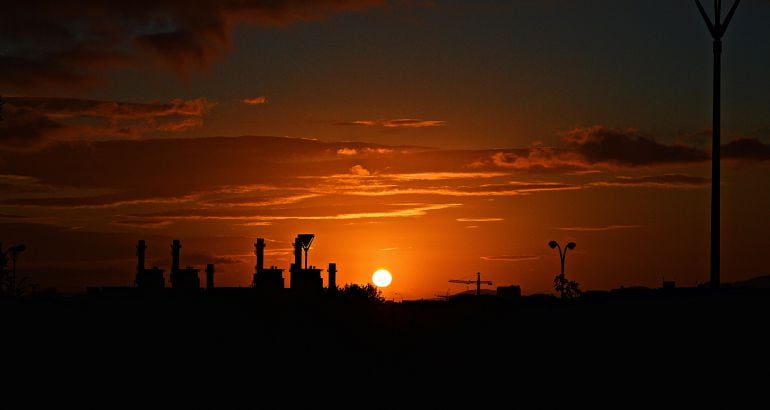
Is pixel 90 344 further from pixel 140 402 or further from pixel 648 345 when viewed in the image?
pixel 648 345

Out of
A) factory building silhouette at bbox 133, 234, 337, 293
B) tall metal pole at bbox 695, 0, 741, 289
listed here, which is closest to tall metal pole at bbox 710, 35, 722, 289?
tall metal pole at bbox 695, 0, 741, 289

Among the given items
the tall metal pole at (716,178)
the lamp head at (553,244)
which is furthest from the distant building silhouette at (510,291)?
the tall metal pole at (716,178)

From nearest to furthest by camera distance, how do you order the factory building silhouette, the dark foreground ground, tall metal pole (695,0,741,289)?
1. the dark foreground ground
2. tall metal pole (695,0,741,289)
3. the factory building silhouette

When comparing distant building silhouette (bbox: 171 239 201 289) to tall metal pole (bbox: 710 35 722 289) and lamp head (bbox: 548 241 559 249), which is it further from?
tall metal pole (bbox: 710 35 722 289)

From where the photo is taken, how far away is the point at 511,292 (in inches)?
3415

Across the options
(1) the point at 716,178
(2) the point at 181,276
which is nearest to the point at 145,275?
(2) the point at 181,276

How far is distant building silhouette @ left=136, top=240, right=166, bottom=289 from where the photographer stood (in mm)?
66375

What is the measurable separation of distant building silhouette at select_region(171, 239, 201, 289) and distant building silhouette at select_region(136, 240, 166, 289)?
34.9 inches

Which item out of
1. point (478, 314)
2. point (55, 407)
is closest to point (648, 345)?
point (55, 407)

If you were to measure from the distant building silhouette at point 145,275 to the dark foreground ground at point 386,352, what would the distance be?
2941 cm

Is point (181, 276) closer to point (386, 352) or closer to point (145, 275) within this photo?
point (145, 275)

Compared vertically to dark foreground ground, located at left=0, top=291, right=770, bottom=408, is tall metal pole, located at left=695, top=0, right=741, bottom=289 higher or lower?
higher

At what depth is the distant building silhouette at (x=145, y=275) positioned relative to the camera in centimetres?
6638

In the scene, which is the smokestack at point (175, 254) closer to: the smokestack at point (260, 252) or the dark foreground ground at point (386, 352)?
the smokestack at point (260, 252)
